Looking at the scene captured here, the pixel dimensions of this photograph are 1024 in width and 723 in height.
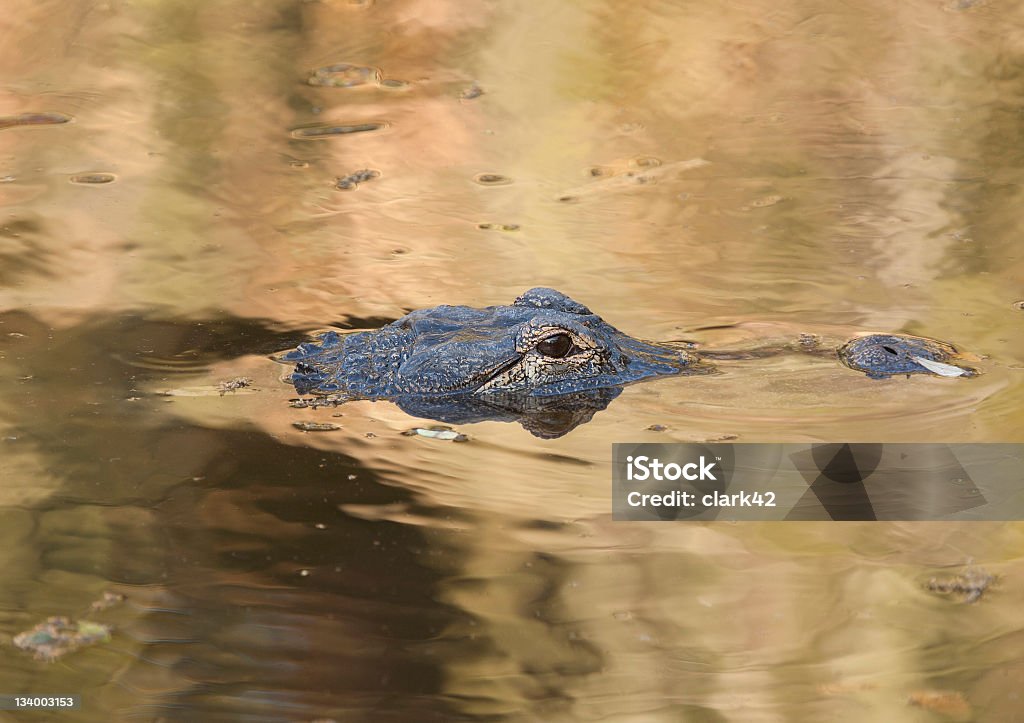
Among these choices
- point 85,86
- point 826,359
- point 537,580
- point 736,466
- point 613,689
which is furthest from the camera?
point 85,86

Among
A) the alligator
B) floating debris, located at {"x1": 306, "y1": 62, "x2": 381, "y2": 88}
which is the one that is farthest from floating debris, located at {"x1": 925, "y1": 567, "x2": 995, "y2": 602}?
floating debris, located at {"x1": 306, "y1": 62, "x2": 381, "y2": 88}

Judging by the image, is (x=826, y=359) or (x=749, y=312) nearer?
(x=826, y=359)

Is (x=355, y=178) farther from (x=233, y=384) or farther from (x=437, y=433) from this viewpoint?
(x=437, y=433)

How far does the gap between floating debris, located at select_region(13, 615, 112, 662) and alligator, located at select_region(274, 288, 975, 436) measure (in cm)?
177

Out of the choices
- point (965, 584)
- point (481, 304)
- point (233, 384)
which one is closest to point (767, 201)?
point (481, 304)

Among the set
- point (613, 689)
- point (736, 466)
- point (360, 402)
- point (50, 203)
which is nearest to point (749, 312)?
point (736, 466)

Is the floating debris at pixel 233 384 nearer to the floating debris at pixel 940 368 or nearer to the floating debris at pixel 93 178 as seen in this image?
the floating debris at pixel 940 368

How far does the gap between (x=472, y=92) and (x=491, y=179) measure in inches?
→ 75.1

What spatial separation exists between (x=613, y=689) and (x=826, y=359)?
2762mm

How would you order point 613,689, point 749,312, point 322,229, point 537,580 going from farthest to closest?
1. point 322,229
2. point 749,312
3. point 537,580
4. point 613,689

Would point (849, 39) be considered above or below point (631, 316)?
above

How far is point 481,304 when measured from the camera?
680 cm

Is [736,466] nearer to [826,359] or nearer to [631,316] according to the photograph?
[826,359]

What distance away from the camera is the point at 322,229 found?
8.09m
